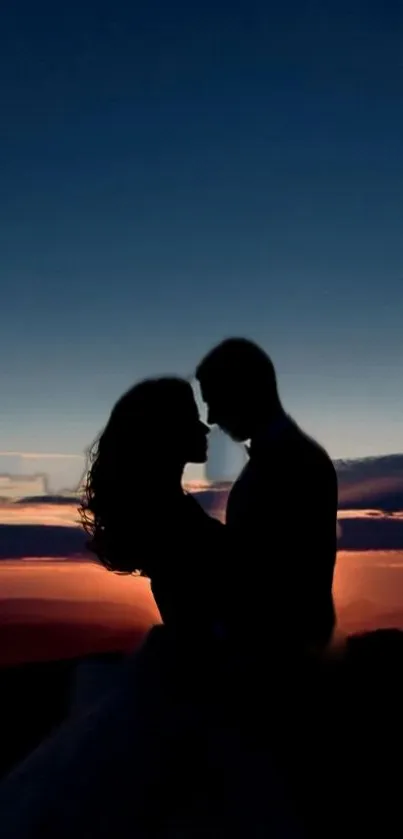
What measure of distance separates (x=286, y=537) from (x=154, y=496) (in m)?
0.57

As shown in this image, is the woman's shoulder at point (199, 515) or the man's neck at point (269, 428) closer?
the woman's shoulder at point (199, 515)

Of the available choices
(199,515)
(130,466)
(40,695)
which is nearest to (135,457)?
(130,466)

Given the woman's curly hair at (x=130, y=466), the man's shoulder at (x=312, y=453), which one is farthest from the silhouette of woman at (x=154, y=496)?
the man's shoulder at (x=312, y=453)

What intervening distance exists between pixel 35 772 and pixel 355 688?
1292mm

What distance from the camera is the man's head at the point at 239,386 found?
13.6 ft

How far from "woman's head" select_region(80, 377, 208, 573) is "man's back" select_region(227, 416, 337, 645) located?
0.33 meters

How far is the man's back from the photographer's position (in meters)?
3.51

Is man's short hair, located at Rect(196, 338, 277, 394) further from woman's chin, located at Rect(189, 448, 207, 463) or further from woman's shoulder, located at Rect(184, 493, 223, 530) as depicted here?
woman's shoulder, located at Rect(184, 493, 223, 530)

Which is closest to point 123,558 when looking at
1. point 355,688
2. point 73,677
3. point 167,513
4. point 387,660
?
point 167,513

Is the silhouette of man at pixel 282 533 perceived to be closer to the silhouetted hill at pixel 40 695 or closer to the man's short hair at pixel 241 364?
the man's short hair at pixel 241 364

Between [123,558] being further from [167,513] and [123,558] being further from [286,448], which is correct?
[286,448]

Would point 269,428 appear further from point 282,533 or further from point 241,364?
point 282,533

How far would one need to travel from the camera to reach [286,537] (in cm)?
360

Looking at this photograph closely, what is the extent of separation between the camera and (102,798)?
294 cm
